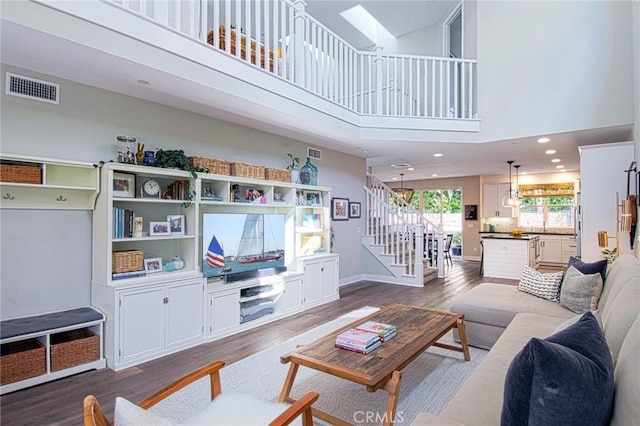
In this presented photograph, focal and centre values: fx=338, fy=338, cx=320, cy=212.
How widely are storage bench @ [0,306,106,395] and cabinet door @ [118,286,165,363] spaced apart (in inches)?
8.1

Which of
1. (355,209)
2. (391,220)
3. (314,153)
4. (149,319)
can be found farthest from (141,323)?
(391,220)

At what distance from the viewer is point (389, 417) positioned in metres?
2.03

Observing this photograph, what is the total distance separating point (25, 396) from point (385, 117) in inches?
212

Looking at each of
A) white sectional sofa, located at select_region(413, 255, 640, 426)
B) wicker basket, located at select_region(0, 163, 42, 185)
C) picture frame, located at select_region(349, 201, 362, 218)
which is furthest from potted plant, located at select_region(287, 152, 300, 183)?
wicker basket, located at select_region(0, 163, 42, 185)

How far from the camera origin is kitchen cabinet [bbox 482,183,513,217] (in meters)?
10.4

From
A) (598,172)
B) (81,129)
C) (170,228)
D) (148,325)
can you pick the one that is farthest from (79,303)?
(598,172)

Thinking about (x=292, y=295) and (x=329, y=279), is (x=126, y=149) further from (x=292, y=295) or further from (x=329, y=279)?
(x=329, y=279)

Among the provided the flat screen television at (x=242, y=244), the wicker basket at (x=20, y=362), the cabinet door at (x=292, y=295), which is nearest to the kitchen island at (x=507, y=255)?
the cabinet door at (x=292, y=295)

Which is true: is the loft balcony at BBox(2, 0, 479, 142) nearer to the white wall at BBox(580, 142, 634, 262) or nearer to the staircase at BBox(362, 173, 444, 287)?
the white wall at BBox(580, 142, 634, 262)

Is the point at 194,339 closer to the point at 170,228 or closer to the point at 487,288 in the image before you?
the point at 170,228

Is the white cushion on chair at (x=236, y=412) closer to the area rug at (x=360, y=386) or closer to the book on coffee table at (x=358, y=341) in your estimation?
the book on coffee table at (x=358, y=341)

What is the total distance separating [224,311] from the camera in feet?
13.1

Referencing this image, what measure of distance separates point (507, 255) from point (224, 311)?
6.30m

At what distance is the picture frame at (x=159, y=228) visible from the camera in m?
3.62
